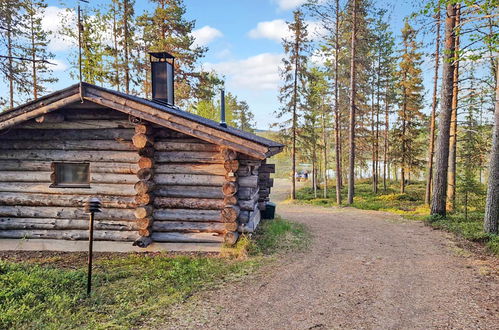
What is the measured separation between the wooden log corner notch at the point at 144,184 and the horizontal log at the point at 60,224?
401mm

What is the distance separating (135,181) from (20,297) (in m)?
3.80

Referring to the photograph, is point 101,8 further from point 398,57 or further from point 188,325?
point 188,325

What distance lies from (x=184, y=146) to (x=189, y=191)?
4.12ft

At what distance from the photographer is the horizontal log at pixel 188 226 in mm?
8531

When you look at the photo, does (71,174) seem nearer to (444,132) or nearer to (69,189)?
(69,189)

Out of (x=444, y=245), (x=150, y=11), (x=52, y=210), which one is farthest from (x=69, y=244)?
(x=150, y=11)

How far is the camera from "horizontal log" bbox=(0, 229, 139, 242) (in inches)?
340

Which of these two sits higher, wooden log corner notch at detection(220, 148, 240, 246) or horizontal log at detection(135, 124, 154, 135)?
horizontal log at detection(135, 124, 154, 135)

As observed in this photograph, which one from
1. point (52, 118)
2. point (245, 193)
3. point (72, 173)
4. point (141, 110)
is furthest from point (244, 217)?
point (52, 118)

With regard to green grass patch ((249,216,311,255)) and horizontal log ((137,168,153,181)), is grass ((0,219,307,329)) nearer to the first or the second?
green grass patch ((249,216,311,255))

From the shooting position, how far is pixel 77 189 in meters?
8.76

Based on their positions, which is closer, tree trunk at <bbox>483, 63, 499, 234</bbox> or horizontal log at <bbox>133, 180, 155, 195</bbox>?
horizontal log at <bbox>133, 180, 155, 195</bbox>

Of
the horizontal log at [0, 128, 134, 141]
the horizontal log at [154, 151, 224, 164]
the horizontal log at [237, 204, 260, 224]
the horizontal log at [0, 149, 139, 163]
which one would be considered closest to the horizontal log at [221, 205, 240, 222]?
the horizontal log at [237, 204, 260, 224]

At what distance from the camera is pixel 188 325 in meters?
4.81
